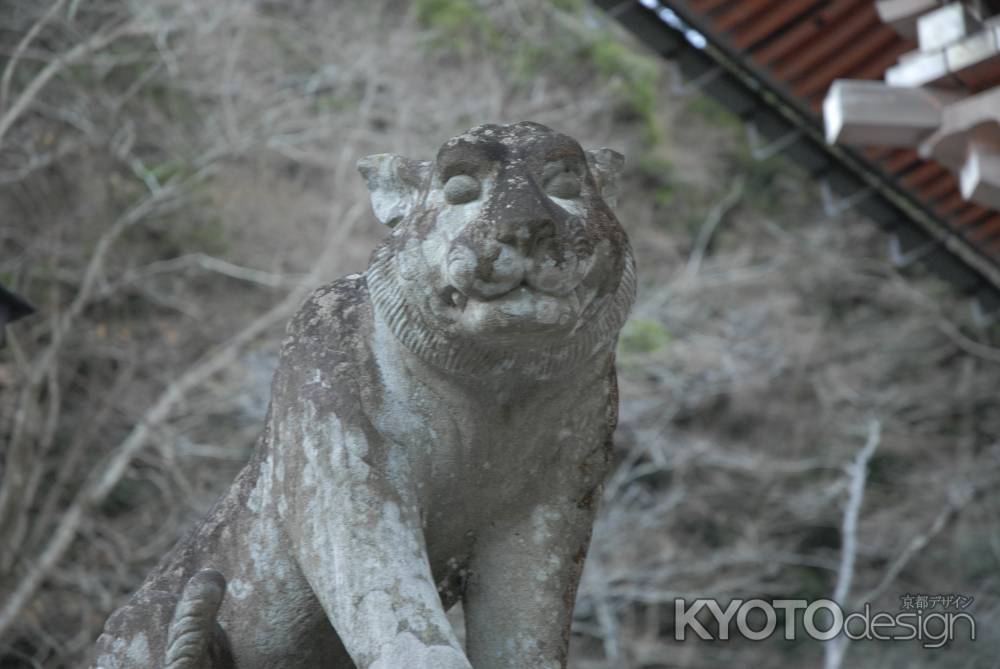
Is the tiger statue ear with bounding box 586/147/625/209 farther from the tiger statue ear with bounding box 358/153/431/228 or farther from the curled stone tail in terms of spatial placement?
the curled stone tail

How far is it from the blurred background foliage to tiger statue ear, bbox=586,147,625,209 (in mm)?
4921

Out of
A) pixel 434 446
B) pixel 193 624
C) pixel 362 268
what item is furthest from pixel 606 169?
pixel 362 268

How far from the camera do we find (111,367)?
8.85 m

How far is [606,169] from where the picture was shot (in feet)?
7.73

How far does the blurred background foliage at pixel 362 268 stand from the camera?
7.89 meters

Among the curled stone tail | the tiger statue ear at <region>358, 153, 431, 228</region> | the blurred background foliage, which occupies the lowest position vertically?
the blurred background foliage

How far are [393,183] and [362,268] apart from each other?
6.61m

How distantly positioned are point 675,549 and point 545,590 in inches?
293

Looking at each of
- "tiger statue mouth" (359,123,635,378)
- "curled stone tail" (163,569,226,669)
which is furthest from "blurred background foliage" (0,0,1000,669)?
"tiger statue mouth" (359,123,635,378)

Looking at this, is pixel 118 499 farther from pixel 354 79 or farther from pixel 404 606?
pixel 404 606

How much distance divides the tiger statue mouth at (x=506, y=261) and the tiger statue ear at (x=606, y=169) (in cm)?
6

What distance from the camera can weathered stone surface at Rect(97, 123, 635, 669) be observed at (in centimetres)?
212

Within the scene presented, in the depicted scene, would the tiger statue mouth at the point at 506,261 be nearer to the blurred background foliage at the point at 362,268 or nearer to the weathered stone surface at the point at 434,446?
the weathered stone surface at the point at 434,446

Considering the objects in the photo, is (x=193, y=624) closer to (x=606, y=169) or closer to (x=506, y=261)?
(x=506, y=261)
